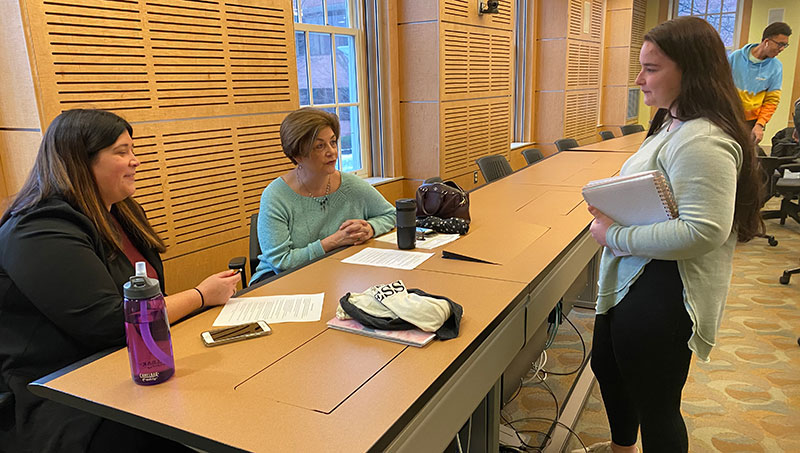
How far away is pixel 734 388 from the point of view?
2.82 m

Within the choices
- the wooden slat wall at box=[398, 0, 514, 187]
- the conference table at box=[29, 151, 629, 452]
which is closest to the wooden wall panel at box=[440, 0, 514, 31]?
the wooden slat wall at box=[398, 0, 514, 187]

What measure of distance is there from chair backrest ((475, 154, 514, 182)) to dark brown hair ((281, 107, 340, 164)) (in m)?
2.09

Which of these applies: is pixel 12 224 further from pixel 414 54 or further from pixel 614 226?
pixel 414 54

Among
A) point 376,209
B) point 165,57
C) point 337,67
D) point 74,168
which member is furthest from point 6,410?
point 337,67

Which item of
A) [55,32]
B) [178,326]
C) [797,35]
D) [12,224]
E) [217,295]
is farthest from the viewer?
[797,35]

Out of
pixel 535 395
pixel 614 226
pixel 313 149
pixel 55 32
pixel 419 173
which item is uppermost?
pixel 55 32

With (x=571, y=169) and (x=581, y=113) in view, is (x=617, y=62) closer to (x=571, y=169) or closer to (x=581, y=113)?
(x=581, y=113)

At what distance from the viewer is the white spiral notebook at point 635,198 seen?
4.73ft

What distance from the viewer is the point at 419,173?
559 centimetres

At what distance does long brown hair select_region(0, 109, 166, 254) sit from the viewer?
1.57 meters

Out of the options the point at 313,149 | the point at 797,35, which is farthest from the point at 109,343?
the point at 797,35

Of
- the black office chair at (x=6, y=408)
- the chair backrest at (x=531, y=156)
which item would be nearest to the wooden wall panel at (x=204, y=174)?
the black office chair at (x=6, y=408)

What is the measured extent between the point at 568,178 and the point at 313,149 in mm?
2139

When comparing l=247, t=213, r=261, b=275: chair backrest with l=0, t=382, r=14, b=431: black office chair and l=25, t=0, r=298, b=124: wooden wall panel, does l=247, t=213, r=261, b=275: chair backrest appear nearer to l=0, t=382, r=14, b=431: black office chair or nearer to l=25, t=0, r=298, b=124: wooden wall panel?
l=25, t=0, r=298, b=124: wooden wall panel
